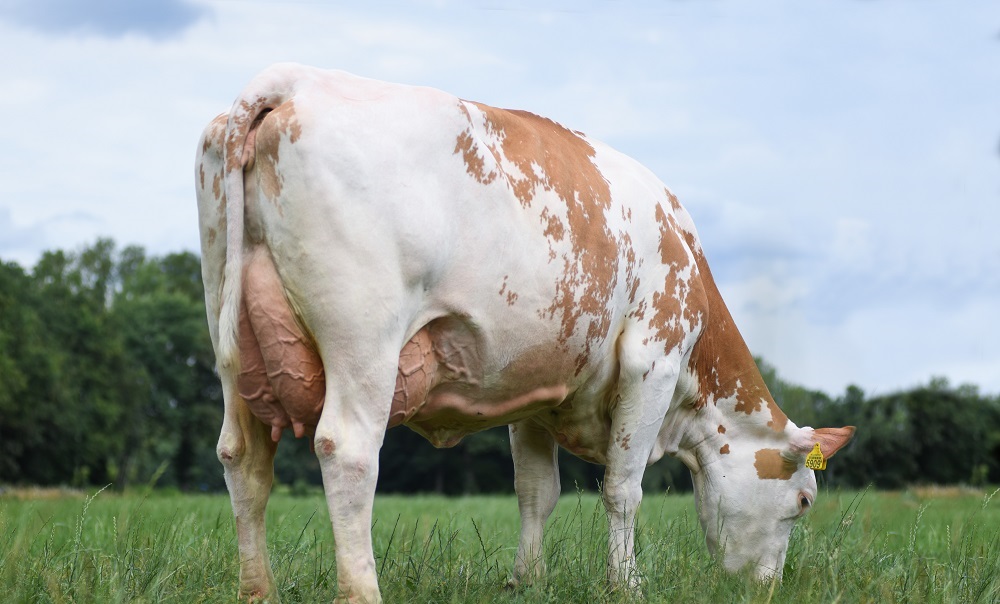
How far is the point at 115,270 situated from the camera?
65.8 metres

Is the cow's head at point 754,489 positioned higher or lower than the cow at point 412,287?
lower

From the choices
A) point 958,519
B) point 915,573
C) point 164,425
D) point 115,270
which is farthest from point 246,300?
point 115,270

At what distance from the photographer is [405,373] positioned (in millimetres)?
4352

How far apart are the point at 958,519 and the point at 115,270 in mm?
63843

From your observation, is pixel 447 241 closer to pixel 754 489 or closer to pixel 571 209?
pixel 571 209

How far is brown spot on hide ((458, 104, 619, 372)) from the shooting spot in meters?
4.80

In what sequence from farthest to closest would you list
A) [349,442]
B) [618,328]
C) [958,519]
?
[958,519], [618,328], [349,442]

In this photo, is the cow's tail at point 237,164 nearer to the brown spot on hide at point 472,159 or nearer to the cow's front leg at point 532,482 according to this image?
the brown spot on hide at point 472,159

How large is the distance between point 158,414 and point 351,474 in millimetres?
57779

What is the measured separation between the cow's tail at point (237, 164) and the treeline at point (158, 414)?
37.4 meters

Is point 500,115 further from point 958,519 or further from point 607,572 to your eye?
point 958,519

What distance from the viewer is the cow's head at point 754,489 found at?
647 centimetres

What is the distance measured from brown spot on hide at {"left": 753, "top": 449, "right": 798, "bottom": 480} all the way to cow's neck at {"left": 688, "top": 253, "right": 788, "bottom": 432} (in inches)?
6.2

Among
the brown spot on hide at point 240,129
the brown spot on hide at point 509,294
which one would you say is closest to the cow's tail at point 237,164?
the brown spot on hide at point 240,129
